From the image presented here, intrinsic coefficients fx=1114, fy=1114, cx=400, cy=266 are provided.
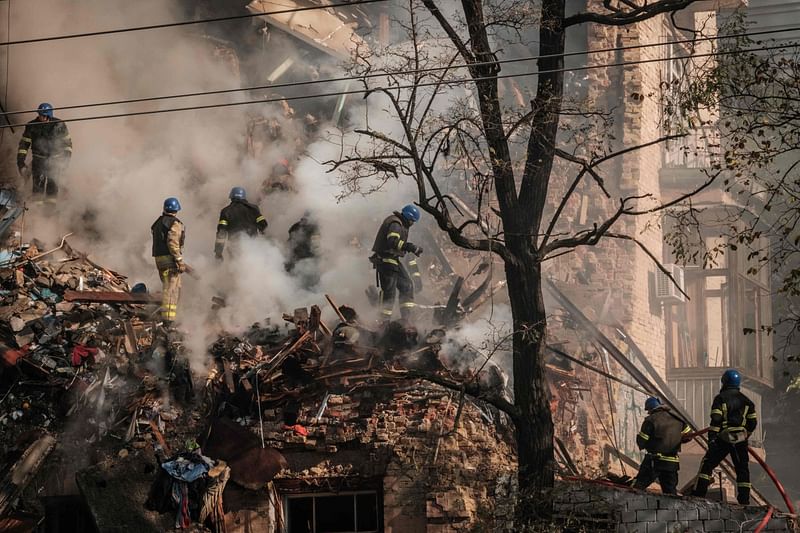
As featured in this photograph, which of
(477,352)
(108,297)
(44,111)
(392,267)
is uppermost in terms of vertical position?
(44,111)

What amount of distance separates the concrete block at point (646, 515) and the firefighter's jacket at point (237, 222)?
6955 millimetres

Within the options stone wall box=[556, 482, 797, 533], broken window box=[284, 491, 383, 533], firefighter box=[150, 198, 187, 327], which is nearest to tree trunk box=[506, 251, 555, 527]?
stone wall box=[556, 482, 797, 533]

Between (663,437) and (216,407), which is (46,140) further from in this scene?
(663,437)

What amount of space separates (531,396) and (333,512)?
2.89m

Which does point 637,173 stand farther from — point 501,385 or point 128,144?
point 128,144

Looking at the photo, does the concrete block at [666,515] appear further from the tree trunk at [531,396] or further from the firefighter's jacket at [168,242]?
the firefighter's jacket at [168,242]

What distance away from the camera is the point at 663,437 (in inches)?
478

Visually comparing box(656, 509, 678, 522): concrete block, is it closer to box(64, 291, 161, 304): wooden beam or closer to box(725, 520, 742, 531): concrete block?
box(725, 520, 742, 531): concrete block

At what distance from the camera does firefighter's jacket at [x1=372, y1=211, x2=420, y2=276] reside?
562 inches

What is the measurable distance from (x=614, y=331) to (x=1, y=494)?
9.89 meters

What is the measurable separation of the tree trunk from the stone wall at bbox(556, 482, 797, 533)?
1.35 ft

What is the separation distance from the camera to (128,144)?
799 inches

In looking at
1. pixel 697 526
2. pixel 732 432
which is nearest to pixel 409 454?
pixel 697 526

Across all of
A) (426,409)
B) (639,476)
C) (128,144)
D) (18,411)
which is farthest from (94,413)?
(128,144)
